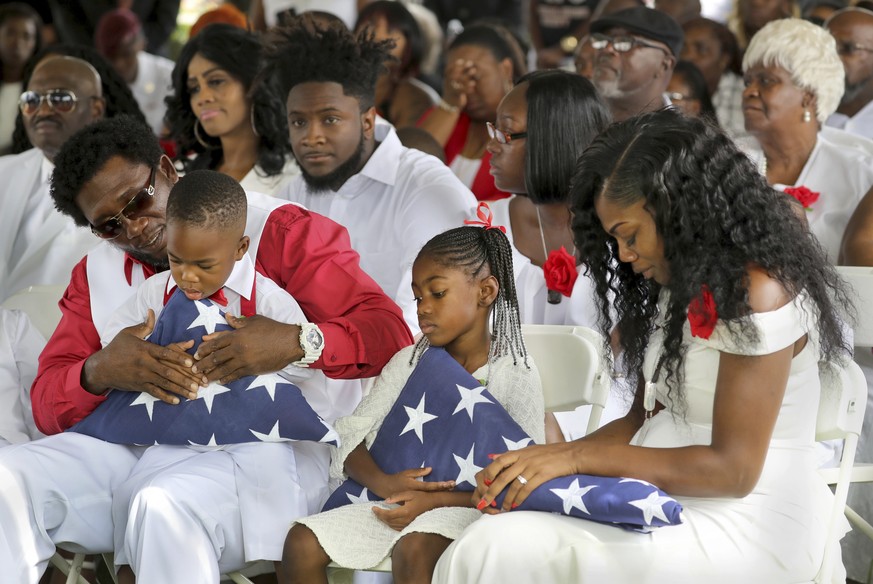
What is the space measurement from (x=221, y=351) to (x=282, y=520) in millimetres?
438

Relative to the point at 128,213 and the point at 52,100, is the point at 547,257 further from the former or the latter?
the point at 52,100

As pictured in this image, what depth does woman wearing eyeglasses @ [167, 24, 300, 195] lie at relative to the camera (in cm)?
482

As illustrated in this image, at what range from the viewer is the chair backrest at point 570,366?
3.15 m

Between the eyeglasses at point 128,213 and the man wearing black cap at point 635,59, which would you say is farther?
the man wearing black cap at point 635,59

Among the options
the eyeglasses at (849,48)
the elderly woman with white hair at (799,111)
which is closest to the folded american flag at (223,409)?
the elderly woman with white hair at (799,111)

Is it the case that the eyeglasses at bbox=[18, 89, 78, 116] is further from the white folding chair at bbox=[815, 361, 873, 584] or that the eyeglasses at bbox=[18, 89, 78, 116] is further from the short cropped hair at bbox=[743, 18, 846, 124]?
the white folding chair at bbox=[815, 361, 873, 584]

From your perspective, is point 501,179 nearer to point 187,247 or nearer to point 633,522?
point 187,247

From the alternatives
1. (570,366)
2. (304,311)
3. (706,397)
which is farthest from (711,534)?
(304,311)

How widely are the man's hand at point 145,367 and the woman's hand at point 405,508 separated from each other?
562mm

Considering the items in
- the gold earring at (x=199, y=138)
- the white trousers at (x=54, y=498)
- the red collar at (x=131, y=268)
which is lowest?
the white trousers at (x=54, y=498)

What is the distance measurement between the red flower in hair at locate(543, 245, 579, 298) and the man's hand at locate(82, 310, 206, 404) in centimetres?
110

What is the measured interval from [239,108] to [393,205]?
37.6 inches

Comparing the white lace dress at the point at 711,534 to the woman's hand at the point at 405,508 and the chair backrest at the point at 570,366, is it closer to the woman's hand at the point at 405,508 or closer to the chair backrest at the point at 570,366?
the woman's hand at the point at 405,508

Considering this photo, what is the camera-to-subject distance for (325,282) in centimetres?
328
